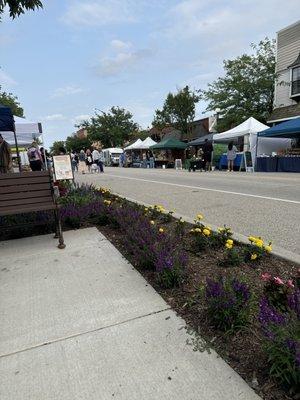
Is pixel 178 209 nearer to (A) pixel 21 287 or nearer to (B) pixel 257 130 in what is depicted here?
(A) pixel 21 287

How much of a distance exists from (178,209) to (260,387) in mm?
5533

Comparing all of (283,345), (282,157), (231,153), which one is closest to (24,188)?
(283,345)

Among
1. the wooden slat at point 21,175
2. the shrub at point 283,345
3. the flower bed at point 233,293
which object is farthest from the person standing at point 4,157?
the shrub at point 283,345

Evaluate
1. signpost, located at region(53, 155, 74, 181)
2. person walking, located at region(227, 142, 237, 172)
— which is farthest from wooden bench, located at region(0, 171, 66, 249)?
person walking, located at region(227, 142, 237, 172)

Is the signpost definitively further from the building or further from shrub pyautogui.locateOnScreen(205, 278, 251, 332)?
the building

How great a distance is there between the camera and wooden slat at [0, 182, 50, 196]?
4.84 metres

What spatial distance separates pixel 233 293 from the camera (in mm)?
2498

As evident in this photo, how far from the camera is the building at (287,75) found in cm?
2455

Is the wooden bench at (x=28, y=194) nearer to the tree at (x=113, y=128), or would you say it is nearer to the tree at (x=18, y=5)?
the tree at (x=18, y=5)

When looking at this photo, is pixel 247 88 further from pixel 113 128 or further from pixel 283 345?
pixel 113 128

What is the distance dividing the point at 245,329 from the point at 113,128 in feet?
226

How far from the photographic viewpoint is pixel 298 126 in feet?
54.5

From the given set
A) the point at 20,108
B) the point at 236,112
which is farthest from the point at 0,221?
the point at 20,108

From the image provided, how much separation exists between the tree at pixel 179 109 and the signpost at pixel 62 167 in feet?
103
